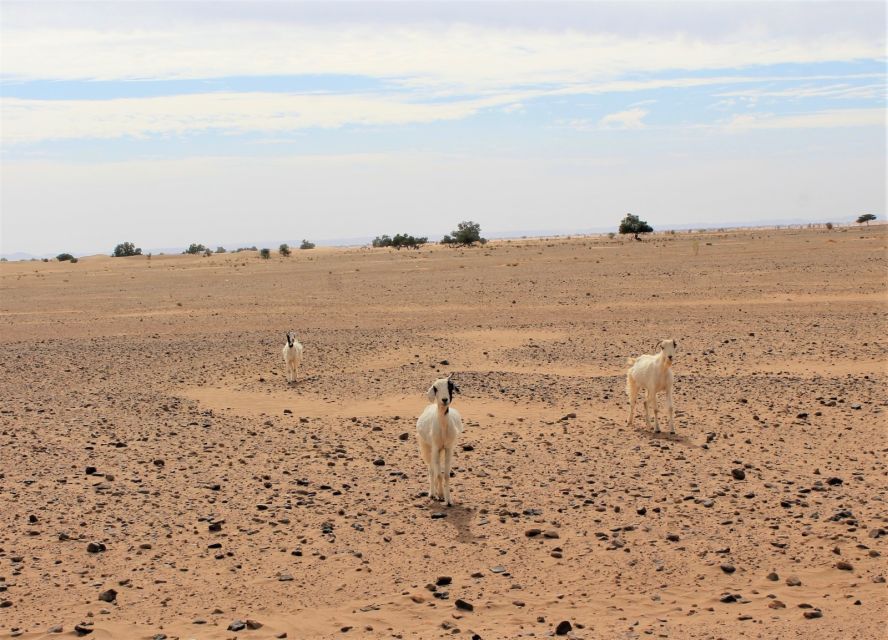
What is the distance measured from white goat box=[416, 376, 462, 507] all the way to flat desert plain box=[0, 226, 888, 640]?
34 cm

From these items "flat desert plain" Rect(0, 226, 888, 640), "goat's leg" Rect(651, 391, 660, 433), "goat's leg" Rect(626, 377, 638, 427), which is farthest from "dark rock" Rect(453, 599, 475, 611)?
"goat's leg" Rect(626, 377, 638, 427)

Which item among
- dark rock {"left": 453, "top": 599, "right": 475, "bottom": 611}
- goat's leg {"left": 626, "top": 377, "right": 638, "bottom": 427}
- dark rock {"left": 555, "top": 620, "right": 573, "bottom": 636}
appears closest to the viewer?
dark rock {"left": 555, "top": 620, "right": 573, "bottom": 636}

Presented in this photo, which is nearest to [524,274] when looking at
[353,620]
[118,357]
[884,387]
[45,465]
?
[118,357]

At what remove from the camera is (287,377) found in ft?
65.8

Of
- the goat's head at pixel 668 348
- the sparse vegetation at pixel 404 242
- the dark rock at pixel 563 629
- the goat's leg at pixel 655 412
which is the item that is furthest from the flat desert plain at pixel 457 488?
the sparse vegetation at pixel 404 242

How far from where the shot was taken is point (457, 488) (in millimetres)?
11742

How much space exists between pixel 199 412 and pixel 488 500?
23.0ft

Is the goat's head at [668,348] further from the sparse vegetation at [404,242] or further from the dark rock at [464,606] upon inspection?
the sparse vegetation at [404,242]

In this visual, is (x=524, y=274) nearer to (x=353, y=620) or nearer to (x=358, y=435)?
(x=358, y=435)

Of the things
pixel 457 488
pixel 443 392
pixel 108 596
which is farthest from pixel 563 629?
pixel 457 488

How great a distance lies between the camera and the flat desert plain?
27.4 feet

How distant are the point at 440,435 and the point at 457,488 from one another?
2.98ft

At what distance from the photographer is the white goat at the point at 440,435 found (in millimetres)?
11039

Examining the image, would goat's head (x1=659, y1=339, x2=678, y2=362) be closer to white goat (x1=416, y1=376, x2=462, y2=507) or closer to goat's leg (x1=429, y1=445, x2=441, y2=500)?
white goat (x1=416, y1=376, x2=462, y2=507)
